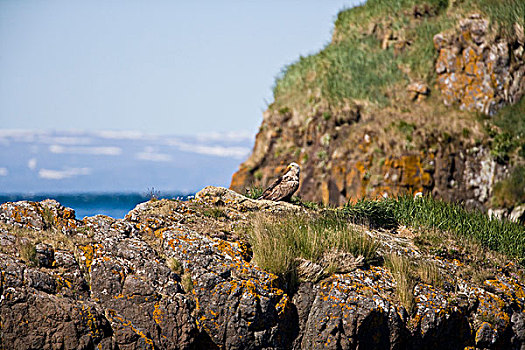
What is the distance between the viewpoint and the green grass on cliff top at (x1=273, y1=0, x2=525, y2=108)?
82.6 ft

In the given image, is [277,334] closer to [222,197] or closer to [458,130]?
[222,197]

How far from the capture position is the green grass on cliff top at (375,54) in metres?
25.2

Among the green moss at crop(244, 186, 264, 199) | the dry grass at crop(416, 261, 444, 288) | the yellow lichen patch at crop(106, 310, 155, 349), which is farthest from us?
the green moss at crop(244, 186, 264, 199)

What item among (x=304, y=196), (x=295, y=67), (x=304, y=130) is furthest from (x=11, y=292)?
(x=295, y=67)

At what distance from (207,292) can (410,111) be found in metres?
16.9

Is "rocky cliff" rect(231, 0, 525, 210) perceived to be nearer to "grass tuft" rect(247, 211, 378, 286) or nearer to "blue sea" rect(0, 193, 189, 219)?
"blue sea" rect(0, 193, 189, 219)

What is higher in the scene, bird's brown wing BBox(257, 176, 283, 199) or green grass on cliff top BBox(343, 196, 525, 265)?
bird's brown wing BBox(257, 176, 283, 199)

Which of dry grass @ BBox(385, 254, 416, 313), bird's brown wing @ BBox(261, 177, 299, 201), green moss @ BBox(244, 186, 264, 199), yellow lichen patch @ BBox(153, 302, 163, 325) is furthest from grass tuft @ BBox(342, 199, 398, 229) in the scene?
yellow lichen patch @ BBox(153, 302, 163, 325)

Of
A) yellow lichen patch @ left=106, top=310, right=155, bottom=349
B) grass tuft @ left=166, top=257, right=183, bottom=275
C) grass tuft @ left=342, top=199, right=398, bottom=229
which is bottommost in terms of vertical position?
yellow lichen patch @ left=106, top=310, right=155, bottom=349

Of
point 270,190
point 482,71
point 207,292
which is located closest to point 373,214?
point 270,190

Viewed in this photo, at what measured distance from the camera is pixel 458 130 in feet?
74.5

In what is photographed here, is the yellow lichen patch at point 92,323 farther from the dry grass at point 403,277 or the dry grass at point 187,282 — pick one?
the dry grass at point 403,277

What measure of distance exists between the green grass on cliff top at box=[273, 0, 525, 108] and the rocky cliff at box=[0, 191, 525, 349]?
602 inches

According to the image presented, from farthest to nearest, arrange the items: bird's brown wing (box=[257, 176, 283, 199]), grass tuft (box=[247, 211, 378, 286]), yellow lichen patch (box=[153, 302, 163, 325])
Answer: bird's brown wing (box=[257, 176, 283, 199])
grass tuft (box=[247, 211, 378, 286])
yellow lichen patch (box=[153, 302, 163, 325])
